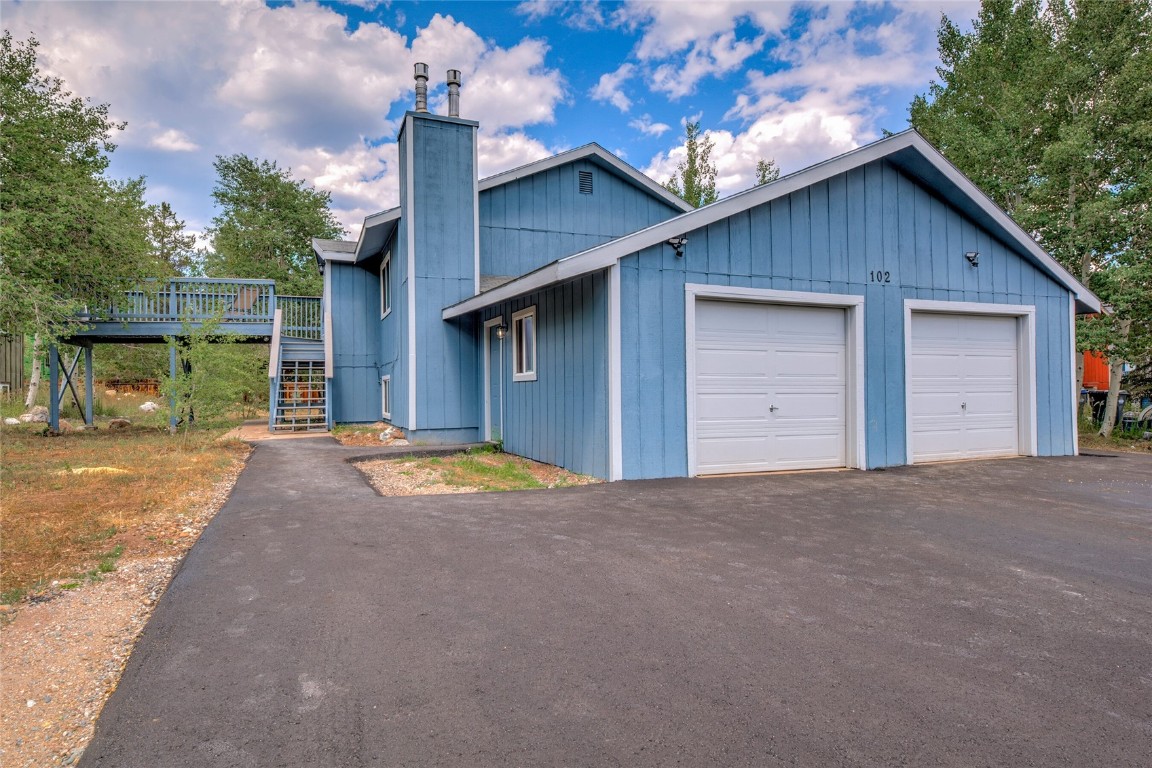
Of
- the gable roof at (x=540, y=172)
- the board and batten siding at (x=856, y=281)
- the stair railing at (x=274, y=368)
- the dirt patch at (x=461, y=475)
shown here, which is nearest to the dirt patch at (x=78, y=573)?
the dirt patch at (x=461, y=475)

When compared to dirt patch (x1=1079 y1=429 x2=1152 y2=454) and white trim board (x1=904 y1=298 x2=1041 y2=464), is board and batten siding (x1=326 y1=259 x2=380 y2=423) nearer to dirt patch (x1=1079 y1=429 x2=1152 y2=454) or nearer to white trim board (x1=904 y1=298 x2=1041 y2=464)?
white trim board (x1=904 y1=298 x2=1041 y2=464)

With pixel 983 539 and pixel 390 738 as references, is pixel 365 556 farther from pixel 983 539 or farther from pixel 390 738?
pixel 983 539

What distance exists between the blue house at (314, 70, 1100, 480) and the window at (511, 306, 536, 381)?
0.16ft

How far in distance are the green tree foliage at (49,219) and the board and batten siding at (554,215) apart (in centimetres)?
725

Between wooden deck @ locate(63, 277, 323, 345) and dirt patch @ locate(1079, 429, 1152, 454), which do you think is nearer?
dirt patch @ locate(1079, 429, 1152, 454)

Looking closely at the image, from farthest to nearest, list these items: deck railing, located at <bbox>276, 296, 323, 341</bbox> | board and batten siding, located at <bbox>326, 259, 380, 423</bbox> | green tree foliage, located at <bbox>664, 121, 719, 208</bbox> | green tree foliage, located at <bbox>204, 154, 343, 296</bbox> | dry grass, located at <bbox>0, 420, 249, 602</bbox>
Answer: green tree foliage, located at <bbox>204, 154, 343, 296</bbox> → green tree foliage, located at <bbox>664, 121, 719, 208</bbox> → deck railing, located at <bbox>276, 296, 323, 341</bbox> → board and batten siding, located at <bbox>326, 259, 380, 423</bbox> → dry grass, located at <bbox>0, 420, 249, 602</bbox>

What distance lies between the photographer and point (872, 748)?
5.96 ft

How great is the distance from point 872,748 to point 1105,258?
15.6 metres

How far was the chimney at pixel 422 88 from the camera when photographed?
36.3 feet

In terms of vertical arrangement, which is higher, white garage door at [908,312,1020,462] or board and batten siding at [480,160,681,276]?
board and batten siding at [480,160,681,276]

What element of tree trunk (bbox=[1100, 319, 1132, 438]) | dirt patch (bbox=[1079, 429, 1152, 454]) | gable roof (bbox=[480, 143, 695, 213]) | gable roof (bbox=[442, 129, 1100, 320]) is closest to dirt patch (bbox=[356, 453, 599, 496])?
gable roof (bbox=[442, 129, 1100, 320])

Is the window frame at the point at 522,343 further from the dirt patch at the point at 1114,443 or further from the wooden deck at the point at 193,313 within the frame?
the dirt patch at the point at 1114,443

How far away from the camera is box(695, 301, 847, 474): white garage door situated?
23.4 ft

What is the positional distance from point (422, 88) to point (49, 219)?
23.3 ft
